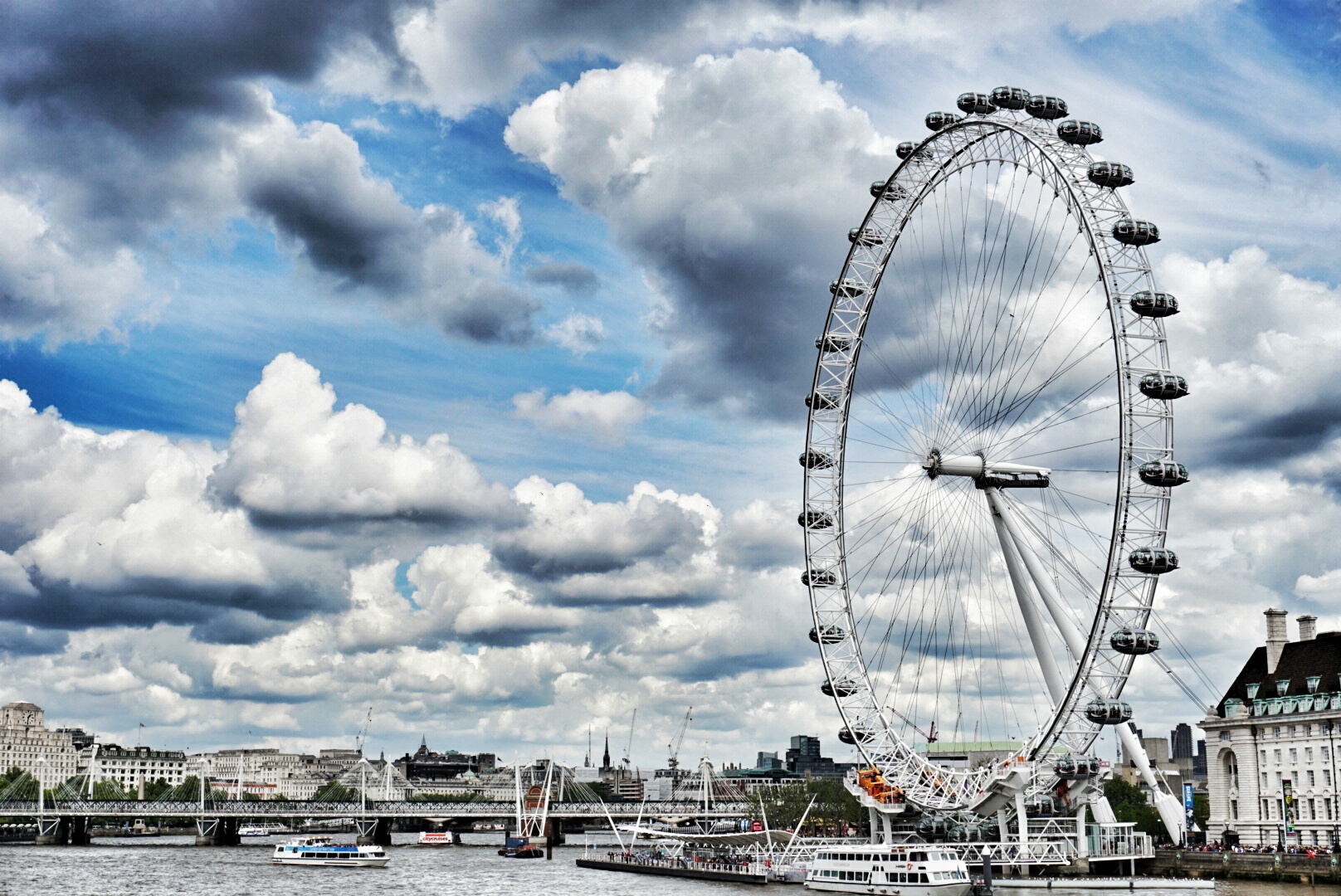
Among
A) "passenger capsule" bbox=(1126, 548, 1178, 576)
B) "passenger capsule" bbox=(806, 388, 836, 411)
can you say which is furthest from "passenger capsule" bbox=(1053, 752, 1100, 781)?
Answer: "passenger capsule" bbox=(806, 388, 836, 411)

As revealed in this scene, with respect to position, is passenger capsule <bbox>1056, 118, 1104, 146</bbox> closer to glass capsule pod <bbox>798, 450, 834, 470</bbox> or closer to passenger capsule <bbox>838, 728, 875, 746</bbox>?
glass capsule pod <bbox>798, 450, 834, 470</bbox>

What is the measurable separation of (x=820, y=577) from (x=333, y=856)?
6609cm

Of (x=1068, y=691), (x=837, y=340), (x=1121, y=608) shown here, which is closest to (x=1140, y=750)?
(x=1068, y=691)

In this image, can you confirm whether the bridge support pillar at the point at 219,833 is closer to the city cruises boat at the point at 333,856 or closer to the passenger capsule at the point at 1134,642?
the city cruises boat at the point at 333,856

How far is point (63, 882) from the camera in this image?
314ft

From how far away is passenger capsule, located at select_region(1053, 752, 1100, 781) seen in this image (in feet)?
263

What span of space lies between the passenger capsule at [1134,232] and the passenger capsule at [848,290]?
24480mm

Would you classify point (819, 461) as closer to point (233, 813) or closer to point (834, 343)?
point (834, 343)

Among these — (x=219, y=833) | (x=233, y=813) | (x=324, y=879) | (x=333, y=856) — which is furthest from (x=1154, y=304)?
(x=219, y=833)

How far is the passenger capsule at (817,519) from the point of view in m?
95.2

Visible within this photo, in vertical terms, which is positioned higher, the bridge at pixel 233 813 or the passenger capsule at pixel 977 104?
the passenger capsule at pixel 977 104

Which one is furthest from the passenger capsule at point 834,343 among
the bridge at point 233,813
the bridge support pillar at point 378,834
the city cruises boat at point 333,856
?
the bridge support pillar at point 378,834

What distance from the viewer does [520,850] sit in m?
159

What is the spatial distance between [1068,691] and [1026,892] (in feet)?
37.9
